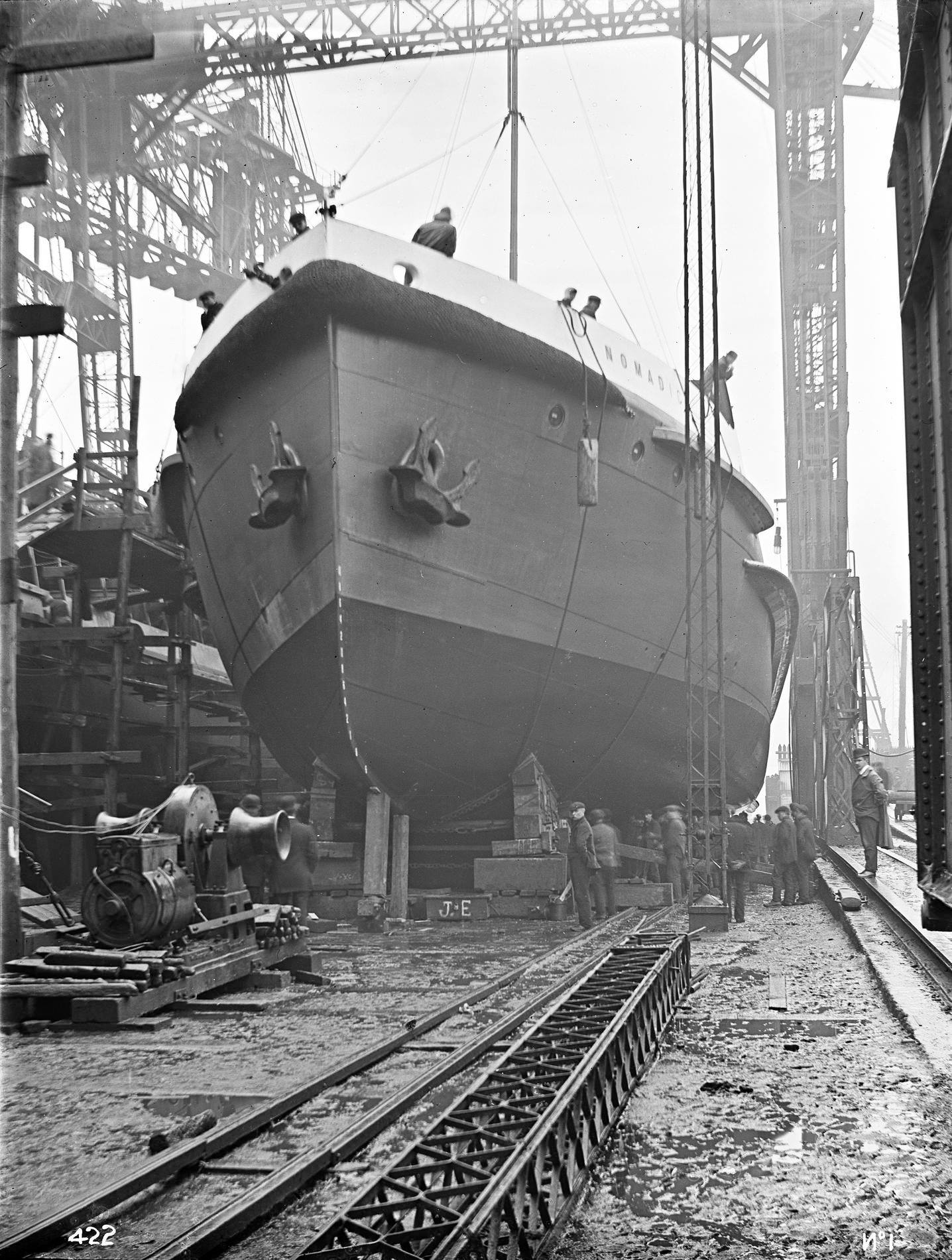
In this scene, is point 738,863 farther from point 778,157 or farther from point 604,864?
point 778,157

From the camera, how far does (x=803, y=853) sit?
39.1 ft

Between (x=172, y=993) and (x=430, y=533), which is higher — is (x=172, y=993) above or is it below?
below

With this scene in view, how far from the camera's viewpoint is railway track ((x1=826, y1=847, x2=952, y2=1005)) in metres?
6.30

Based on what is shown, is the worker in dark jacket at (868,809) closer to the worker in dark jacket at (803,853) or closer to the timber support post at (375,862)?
the worker in dark jacket at (803,853)

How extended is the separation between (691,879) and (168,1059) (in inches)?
212

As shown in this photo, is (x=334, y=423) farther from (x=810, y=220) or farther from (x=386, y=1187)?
(x=810, y=220)

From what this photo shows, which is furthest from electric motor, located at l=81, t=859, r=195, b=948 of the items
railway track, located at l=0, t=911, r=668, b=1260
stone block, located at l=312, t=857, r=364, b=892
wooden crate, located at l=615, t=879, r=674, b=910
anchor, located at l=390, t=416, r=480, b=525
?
wooden crate, located at l=615, t=879, r=674, b=910

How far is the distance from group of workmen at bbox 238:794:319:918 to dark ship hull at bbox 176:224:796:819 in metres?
0.88

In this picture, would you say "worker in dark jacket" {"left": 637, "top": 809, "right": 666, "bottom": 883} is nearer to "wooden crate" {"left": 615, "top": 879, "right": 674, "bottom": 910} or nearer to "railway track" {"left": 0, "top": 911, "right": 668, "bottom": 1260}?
"wooden crate" {"left": 615, "top": 879, "right": 674, "bottom": 910}

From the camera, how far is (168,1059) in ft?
16.3

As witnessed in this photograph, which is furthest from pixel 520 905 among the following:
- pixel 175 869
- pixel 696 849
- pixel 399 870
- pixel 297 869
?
pixel 175 869

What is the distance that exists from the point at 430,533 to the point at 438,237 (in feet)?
8.90

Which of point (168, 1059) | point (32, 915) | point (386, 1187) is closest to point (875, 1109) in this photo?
point (386, 1187)

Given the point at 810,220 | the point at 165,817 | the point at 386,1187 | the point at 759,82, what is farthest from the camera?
the point at 810,220
